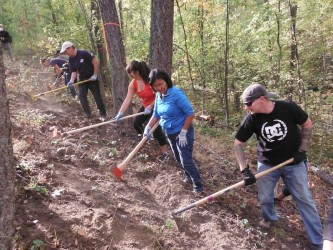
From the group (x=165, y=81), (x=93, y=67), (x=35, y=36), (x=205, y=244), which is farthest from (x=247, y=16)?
(x=35, y=36)

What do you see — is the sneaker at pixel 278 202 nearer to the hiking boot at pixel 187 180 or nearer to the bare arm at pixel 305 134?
the hiking boot at pixel 187 180

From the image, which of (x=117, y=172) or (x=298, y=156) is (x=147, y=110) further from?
(x=298, y=156)

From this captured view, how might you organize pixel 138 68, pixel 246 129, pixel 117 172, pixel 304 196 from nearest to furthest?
pixel 304 196 → pixel 246 129 → pixel 117 172 → pixel 138 68

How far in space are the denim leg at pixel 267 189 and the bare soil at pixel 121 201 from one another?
0.25 m

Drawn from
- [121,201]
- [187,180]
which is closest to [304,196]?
[187,180]

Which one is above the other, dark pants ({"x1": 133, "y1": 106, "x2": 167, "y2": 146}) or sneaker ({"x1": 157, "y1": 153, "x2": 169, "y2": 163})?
dark pants ({"x1": 133, "y1": 106, "x2": 167, "y2": 146})

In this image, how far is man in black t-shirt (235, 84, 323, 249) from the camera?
12.1 feet

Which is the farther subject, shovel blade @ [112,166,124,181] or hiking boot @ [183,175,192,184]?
hiking boot @ [183,175,192,184]

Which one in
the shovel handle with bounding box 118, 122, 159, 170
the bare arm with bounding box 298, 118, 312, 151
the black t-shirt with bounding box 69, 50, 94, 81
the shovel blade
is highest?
the black t-shirt with bounding box 69, 50, 94, 81

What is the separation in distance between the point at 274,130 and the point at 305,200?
984mm

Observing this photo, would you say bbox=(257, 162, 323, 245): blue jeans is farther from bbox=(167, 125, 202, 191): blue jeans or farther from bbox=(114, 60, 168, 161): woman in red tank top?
bbox=(114, 60, 168, 161): woman in red tank top

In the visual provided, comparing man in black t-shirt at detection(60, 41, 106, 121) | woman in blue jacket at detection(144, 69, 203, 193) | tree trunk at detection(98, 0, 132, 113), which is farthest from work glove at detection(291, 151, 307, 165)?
man in black t-shirt at detection(60, 41, 106, 121)

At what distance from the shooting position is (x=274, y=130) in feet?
12.3

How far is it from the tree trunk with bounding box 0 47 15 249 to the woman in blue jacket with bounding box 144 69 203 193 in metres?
1.99
